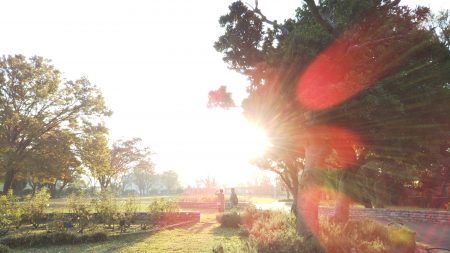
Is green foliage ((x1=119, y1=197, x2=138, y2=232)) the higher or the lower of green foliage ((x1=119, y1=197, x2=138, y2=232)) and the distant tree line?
the lower

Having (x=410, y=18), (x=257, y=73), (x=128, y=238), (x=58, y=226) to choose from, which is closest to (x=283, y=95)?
(x=257, y=73)

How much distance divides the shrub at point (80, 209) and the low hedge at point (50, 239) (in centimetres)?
192

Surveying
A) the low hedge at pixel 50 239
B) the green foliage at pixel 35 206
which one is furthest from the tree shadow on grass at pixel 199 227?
the green foliage at pixel 35 206

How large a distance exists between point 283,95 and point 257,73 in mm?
2762

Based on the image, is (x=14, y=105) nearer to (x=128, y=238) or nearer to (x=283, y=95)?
(x=128, y=238)

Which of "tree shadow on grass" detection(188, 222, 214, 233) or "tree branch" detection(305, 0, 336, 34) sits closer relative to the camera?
"tree branch" detection(305, 0, 336, 34)

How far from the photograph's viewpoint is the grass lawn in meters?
12.3

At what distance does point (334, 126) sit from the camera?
1166cm

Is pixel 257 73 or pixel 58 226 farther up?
pixel 257 73

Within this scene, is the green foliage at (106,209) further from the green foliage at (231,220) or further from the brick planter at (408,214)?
the brick planter at (408,214)

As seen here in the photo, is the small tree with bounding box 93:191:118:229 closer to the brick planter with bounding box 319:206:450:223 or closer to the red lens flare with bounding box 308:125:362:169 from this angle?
the red lens flare with bounding box 308:125:362:169

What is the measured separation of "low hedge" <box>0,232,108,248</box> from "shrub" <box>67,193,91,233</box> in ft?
6.28

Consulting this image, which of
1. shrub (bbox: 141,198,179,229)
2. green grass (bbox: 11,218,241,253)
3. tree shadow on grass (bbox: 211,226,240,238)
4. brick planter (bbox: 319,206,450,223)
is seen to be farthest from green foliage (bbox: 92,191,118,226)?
brick planter (bbox: 319,206,450,223)

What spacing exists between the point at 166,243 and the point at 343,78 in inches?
357
